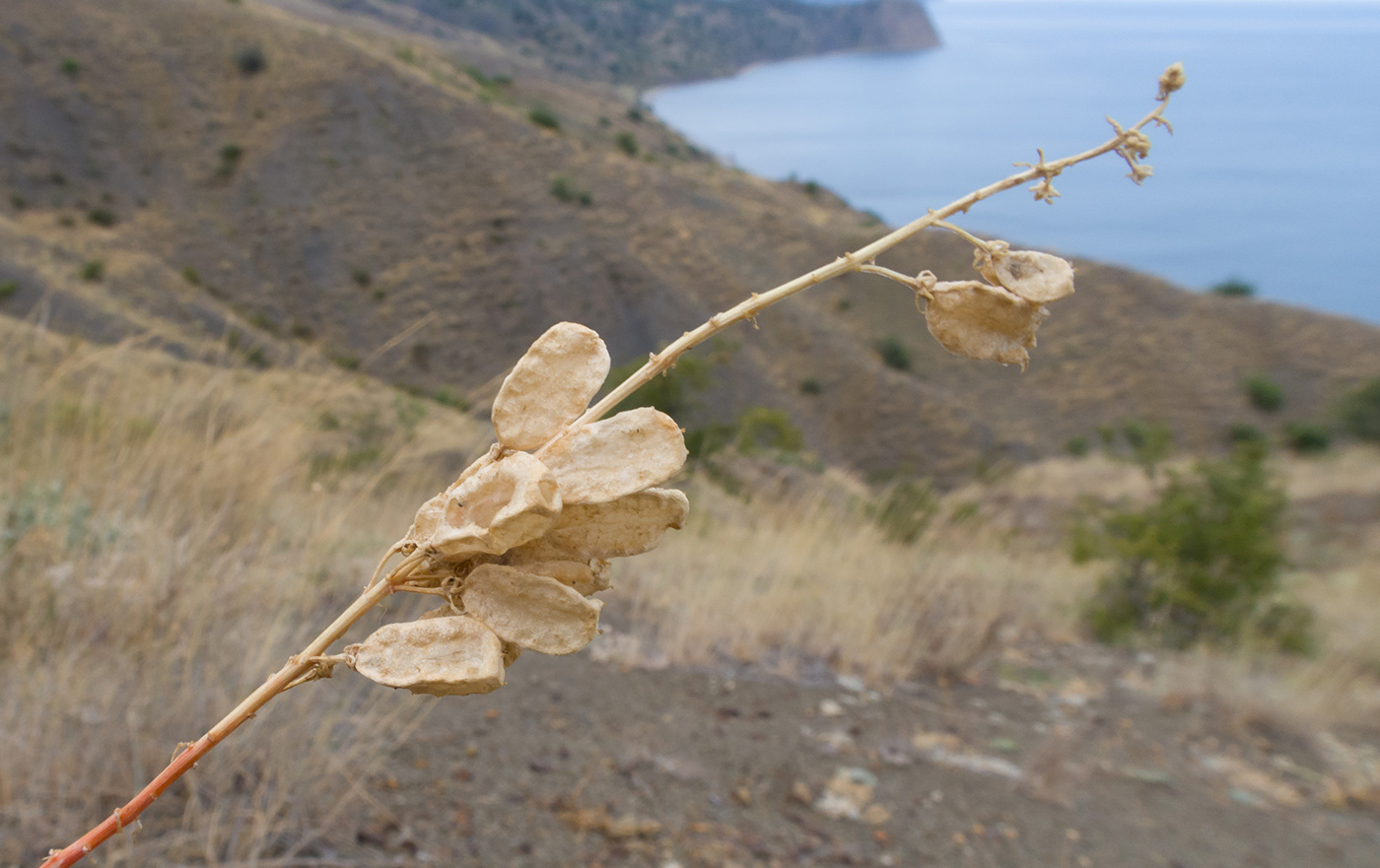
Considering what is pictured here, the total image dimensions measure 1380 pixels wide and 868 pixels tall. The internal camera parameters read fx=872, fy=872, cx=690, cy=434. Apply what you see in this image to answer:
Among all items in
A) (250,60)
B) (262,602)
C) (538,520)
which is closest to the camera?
(538,520)

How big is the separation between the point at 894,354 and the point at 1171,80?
29.1 metres

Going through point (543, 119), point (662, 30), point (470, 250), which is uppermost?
point (662, 30)

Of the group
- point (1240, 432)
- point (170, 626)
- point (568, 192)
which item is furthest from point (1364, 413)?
point (170, 626)

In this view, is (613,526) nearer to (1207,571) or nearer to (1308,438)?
(1207,571)

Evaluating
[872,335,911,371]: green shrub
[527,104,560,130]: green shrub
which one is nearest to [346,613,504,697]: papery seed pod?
[872,335,911,371]: green shrub

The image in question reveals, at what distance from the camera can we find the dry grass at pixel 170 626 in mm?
1352

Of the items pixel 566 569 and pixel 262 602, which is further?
pixel 262 602

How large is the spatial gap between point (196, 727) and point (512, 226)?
26.8 metres

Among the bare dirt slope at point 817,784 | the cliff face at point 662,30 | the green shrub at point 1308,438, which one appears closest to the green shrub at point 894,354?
the green shrub at point 1308,438

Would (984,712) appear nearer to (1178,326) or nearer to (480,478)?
(480,478)

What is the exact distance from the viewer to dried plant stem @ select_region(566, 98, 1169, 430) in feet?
1.03

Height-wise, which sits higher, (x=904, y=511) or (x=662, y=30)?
(x=662, y=30)

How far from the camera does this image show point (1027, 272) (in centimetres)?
38

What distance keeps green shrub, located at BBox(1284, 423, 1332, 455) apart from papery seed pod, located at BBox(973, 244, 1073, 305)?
25926 millimetres
